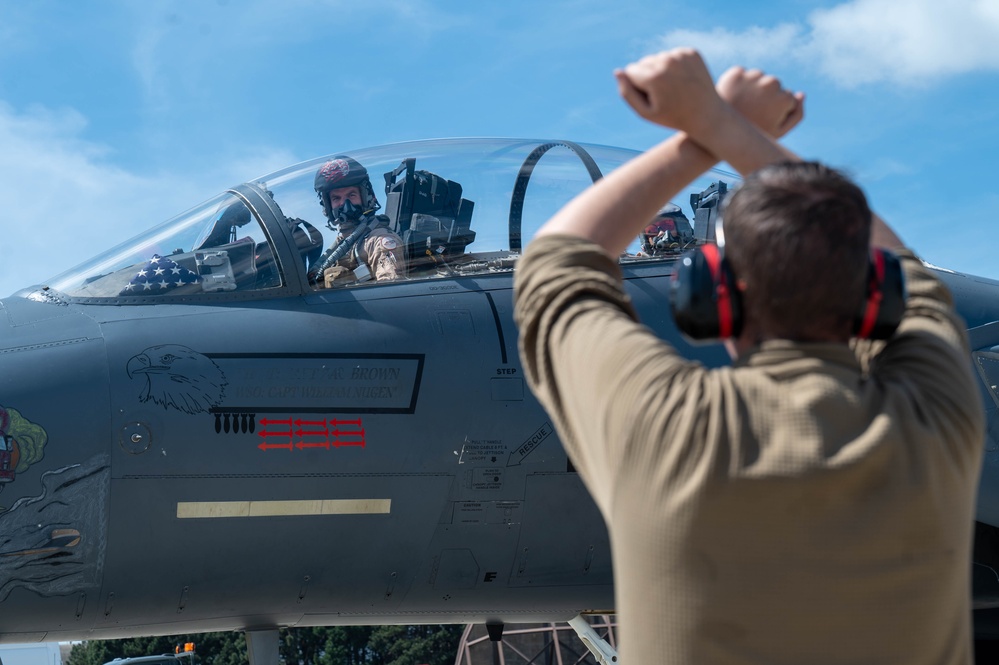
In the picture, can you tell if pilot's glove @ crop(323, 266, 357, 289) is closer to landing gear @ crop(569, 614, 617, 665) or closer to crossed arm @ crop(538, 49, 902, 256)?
landing gear @ crop(569, 614, 617, 665)

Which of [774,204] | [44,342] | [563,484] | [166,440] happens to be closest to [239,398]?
[166,440]

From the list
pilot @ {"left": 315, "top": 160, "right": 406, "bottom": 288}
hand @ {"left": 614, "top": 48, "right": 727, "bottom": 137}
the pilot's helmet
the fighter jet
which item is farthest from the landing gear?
hand @ {"left": 614, "top": 48, "right": 727, "bottom": 137}

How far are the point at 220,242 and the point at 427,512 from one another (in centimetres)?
194

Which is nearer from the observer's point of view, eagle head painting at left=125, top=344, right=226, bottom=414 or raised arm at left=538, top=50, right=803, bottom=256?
raised arm at left=538, top=50, right=803, bottom=256

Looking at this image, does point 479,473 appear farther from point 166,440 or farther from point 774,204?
point 774,204

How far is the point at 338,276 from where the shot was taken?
19.8 feet

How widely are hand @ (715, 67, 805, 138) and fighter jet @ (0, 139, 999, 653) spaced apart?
3.54 meters

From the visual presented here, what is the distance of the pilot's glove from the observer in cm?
599

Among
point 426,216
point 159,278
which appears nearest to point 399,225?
point 426,216

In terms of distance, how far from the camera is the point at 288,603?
554 cm

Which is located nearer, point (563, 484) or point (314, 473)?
point (314, 473)

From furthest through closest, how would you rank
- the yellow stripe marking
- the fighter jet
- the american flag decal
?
the american flag decal
the yellow stripe marking
the fighter jet

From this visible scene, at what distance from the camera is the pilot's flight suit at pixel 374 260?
605 cm

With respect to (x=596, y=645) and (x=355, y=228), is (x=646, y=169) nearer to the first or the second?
(x=355, y=228)
